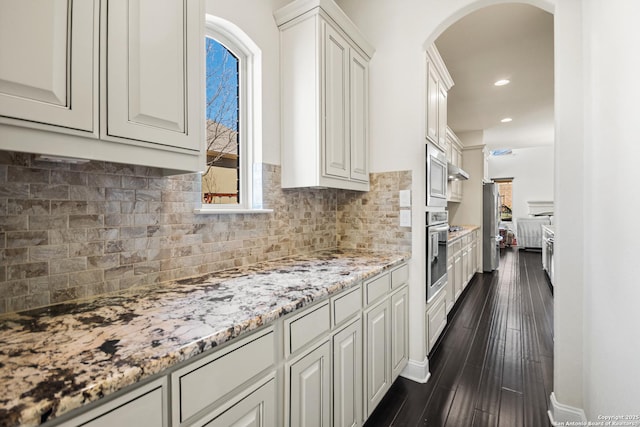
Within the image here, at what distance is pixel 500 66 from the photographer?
137 inches

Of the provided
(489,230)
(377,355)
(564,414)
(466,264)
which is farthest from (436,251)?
(489,230)

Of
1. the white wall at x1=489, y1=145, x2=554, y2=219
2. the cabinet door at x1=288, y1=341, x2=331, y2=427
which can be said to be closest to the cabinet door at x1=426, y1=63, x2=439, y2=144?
the cabinet door at x1=288, y1=341, x2=331, y2=427

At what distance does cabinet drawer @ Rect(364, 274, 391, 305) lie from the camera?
165 cm

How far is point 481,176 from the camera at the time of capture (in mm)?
5680

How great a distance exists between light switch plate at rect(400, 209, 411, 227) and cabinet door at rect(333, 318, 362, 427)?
0.95 metres

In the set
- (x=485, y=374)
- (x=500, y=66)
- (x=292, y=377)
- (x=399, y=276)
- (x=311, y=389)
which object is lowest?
(x=485, y=374)

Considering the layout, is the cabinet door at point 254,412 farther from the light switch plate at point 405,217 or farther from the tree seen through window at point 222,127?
the light switch plate at point 405,217

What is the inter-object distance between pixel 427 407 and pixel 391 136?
1943mm

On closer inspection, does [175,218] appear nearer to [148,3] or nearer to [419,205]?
[148,3]

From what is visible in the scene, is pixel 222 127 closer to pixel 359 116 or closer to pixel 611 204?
pixel 359 116

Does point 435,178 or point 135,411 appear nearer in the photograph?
point 135,411

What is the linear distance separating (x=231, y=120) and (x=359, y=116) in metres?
0.99

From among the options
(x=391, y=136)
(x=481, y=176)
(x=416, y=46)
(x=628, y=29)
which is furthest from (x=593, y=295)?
(x=481, y=176)

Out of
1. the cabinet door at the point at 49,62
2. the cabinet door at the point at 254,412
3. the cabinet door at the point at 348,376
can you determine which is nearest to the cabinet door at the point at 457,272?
the cabinet door at the point at 348,376
